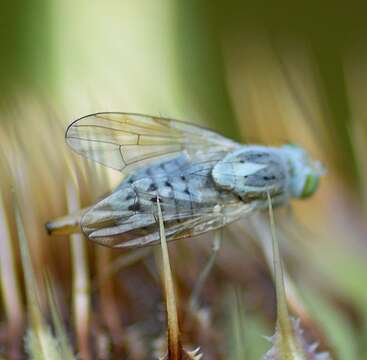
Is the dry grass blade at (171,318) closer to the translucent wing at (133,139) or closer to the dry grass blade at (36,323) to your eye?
the dry grass blade at (36,323)

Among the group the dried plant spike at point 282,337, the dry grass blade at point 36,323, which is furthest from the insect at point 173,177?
the dried plant spike at point 282,337

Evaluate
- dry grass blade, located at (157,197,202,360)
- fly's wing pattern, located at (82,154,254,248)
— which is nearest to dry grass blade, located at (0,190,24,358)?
fly's wing pattern, located at (82,154,254,248)

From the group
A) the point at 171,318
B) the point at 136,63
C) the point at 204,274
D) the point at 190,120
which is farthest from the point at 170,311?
the point at 136,63

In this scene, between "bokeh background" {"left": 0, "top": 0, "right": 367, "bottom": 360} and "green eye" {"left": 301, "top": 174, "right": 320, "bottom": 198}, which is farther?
"green eye" {"left": 301, "top": 174, "right": 320, "bottom": 198}

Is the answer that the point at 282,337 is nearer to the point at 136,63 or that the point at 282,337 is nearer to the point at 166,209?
the point at 166,209

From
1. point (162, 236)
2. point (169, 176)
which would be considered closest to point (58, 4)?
point (169, 176)

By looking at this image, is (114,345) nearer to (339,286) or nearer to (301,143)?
(339,286)

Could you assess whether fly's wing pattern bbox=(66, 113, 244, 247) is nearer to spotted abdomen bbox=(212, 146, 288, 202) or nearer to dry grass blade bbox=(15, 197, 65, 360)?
spotted abdomen bbox=(212, 146, 288, 202)
